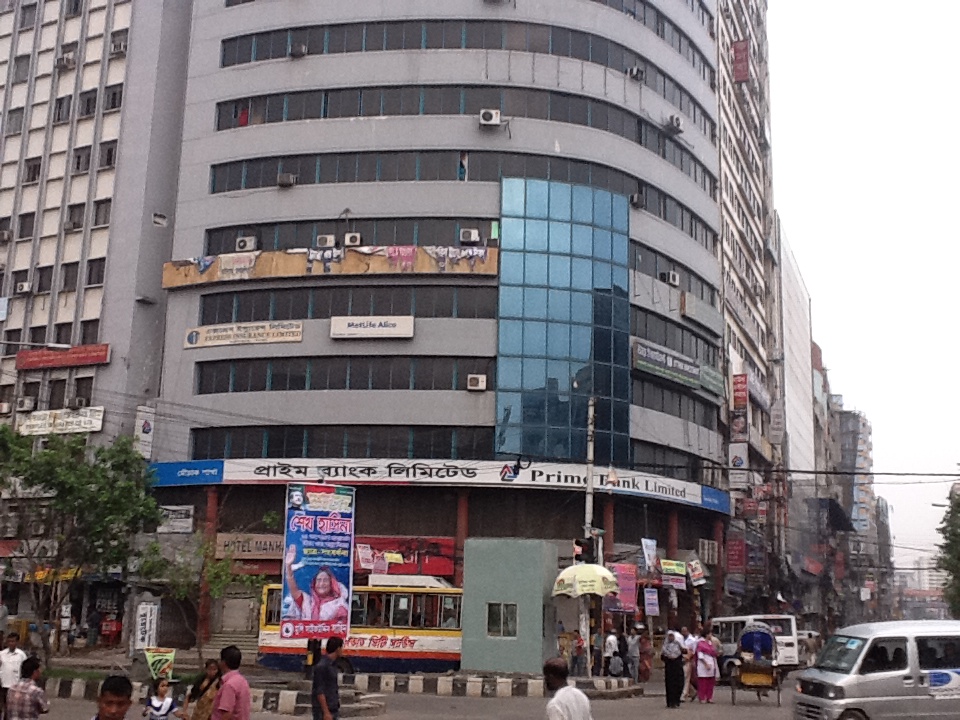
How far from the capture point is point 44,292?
4759 cm

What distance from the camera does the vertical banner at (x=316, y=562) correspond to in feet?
65.1

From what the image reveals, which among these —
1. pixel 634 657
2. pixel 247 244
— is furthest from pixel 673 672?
pixel 247 244

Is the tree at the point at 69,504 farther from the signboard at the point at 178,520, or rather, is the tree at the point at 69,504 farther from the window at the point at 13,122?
the window at the point at 13,122

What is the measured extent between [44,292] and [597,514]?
83.9ft

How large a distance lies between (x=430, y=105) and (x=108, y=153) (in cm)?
1496

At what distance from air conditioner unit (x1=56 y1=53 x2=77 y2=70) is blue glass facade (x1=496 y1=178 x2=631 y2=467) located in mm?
21757

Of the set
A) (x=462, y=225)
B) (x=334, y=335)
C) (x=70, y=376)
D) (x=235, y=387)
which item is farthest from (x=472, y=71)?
(x=70, y=376)

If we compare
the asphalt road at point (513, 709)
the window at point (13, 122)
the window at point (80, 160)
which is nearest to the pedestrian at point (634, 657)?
the asphalt road at point (513, 709)

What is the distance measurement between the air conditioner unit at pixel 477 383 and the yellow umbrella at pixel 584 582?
1444 cm

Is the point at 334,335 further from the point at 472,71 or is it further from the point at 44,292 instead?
the point at 44,292

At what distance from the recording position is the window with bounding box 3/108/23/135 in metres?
50.6

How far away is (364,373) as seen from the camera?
4134 centimetres

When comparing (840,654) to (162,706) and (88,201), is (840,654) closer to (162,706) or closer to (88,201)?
(162,706)

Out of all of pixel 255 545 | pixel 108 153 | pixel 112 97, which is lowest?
pixel 255 545
